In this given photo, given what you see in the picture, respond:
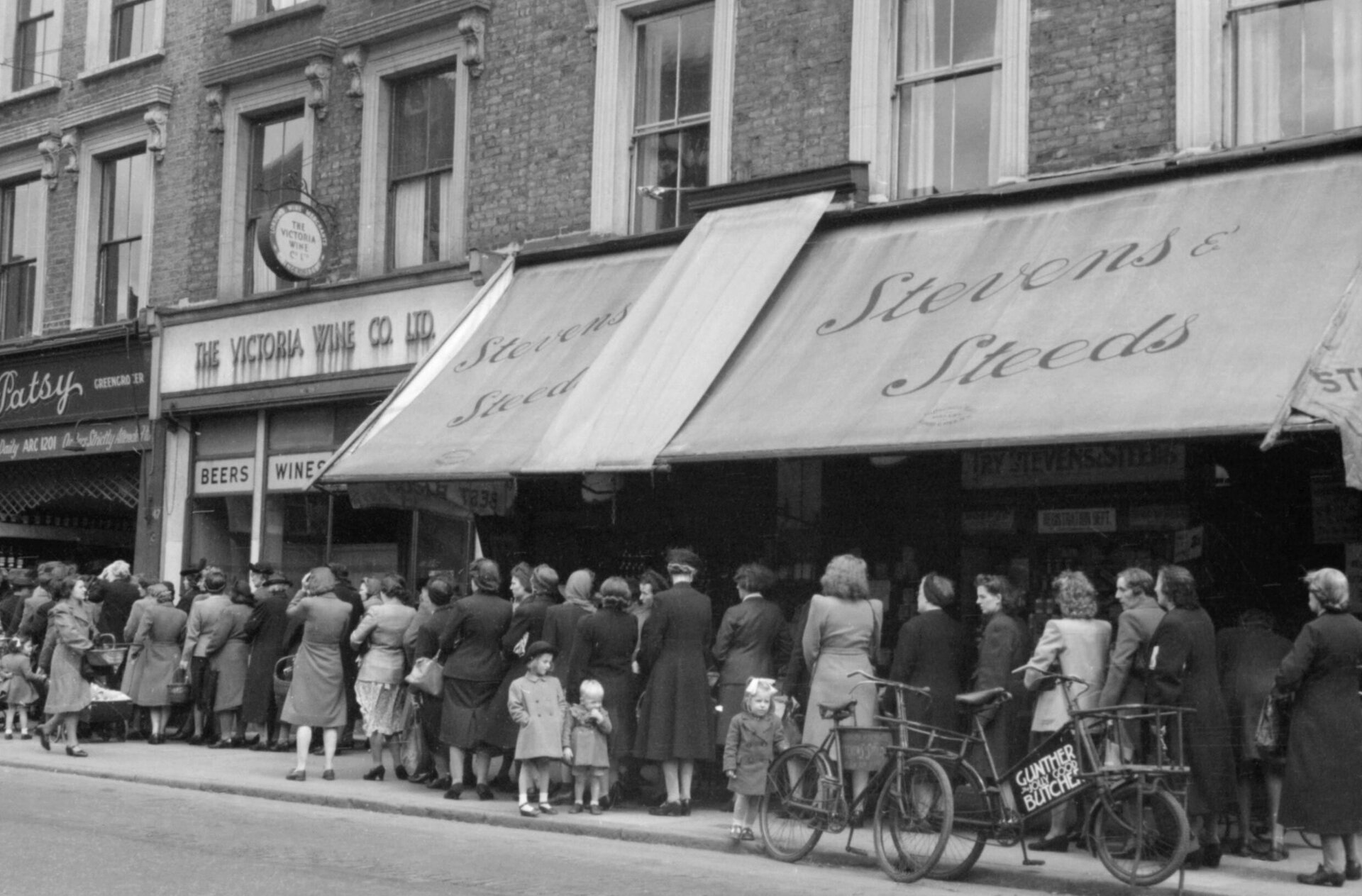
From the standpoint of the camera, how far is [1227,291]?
1159 cm

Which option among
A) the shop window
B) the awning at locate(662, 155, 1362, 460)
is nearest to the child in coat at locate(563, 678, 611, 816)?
the awning at locate(662, 155, 1362, 460)

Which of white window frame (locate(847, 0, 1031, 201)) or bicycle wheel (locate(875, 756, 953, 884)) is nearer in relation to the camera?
bicycle wheel (locate(875, 756, 953, 884))

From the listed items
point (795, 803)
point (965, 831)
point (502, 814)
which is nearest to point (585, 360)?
point (502, 814)

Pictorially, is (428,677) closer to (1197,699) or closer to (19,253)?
(1197,699)

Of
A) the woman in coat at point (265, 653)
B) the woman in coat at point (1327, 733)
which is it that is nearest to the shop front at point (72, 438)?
the woman in coat at point (265, 653)

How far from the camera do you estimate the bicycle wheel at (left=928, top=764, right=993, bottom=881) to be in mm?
10266

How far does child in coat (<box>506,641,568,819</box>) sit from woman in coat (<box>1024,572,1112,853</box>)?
3688 mm

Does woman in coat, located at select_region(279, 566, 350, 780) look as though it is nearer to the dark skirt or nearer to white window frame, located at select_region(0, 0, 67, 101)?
the dark skirt

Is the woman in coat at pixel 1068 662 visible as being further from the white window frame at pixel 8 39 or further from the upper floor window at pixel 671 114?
the white window frame at pixel 8 39

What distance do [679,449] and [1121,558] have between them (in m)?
3.40

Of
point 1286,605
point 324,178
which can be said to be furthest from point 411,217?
point 1286,605

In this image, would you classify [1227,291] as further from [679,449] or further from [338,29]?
[338,29]

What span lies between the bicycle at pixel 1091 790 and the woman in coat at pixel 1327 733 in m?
0.70

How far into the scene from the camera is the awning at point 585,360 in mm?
14164
